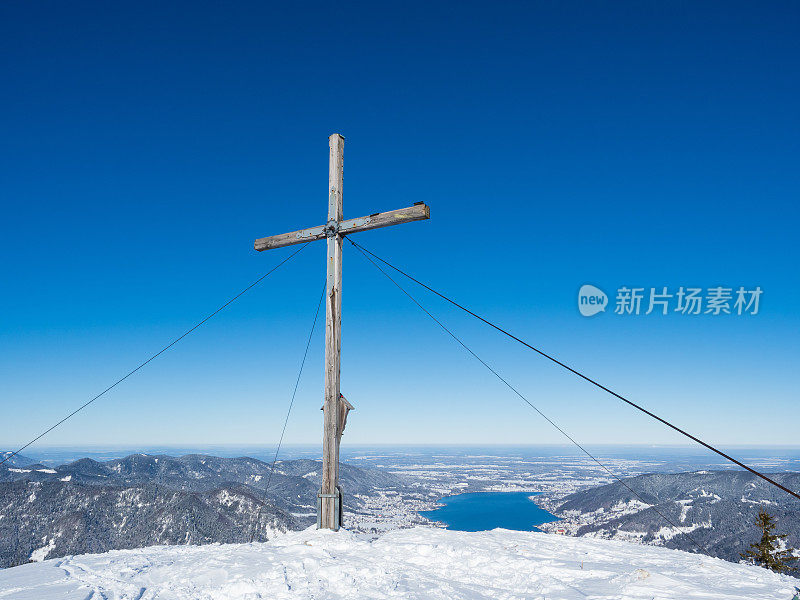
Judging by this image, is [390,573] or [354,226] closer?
[390,573]

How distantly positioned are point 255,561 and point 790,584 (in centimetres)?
769

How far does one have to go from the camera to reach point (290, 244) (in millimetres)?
11625

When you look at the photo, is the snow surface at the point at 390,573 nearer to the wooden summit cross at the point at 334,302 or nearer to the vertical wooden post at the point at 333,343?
the vertical wooden post at the point at 333,343

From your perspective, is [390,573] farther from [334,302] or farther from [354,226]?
[354,226]

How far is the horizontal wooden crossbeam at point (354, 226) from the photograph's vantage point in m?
10.0

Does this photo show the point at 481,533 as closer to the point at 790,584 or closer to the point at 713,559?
the point at 713,559

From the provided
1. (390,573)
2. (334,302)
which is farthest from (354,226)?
(390,573)

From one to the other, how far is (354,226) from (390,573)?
6.79 m

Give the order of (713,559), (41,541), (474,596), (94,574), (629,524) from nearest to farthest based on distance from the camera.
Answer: (474,596) < (94,574) < (713,559) < (41,541) < (629,524)

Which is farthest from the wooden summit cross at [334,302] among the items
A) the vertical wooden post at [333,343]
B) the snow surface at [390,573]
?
the snow surface at [390,573]

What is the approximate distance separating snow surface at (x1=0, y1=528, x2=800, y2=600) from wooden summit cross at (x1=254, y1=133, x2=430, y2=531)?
1.16 meters

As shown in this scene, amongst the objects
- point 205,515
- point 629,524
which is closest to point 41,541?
point 205,515

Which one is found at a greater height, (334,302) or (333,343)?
(334,302)

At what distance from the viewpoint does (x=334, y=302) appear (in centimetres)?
1070
